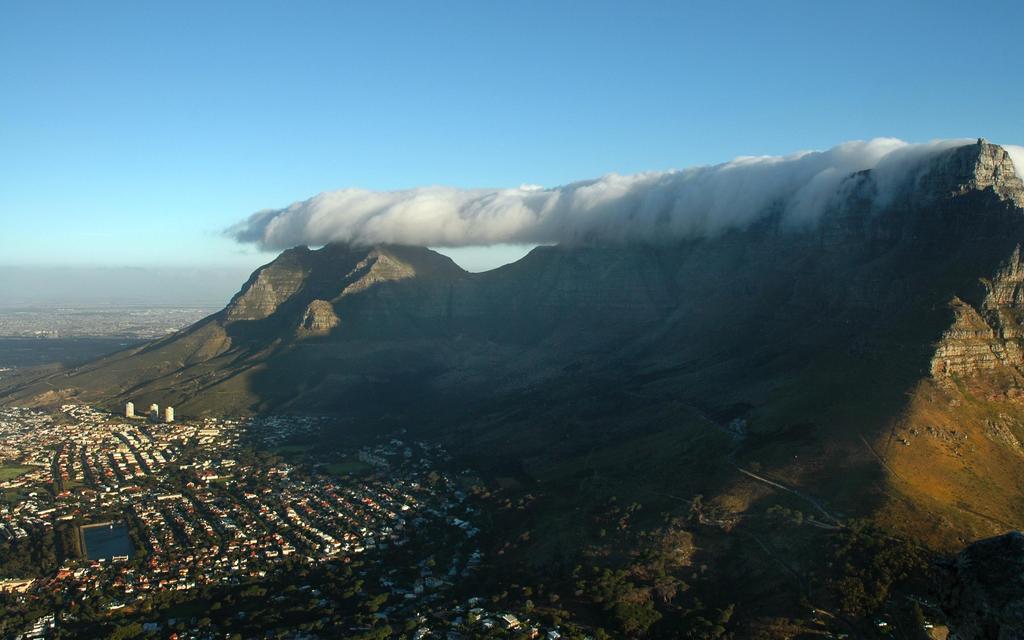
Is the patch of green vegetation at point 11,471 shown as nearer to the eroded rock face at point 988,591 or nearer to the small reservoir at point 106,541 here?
the small reservoir at point 106,541

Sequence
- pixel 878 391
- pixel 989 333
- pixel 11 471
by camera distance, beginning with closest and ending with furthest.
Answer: pixel 878 391
pixel 989 333
pixel 11 471

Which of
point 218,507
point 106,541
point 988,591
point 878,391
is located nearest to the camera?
point 988,591

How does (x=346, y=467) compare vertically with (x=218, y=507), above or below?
below

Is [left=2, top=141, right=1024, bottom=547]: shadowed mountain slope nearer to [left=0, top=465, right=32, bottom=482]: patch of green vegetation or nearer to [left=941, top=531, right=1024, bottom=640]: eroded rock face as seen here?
[left=941, top=531, right=1024, bottom=640]: eroded rock face

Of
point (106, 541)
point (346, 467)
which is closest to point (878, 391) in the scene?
point (346, 467)

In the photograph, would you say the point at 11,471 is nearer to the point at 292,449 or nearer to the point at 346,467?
the point at 292,449

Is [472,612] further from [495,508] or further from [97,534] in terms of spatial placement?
[97,534]

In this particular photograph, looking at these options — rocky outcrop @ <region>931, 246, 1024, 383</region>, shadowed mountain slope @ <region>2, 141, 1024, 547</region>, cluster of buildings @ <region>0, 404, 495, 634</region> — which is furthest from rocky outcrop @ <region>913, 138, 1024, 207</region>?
cluster of buildings @ <region>0, 404, 495, 634</region>

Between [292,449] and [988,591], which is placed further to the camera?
[292,449]

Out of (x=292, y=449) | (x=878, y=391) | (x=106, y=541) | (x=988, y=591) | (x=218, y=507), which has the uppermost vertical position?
(x=988, y=591)
